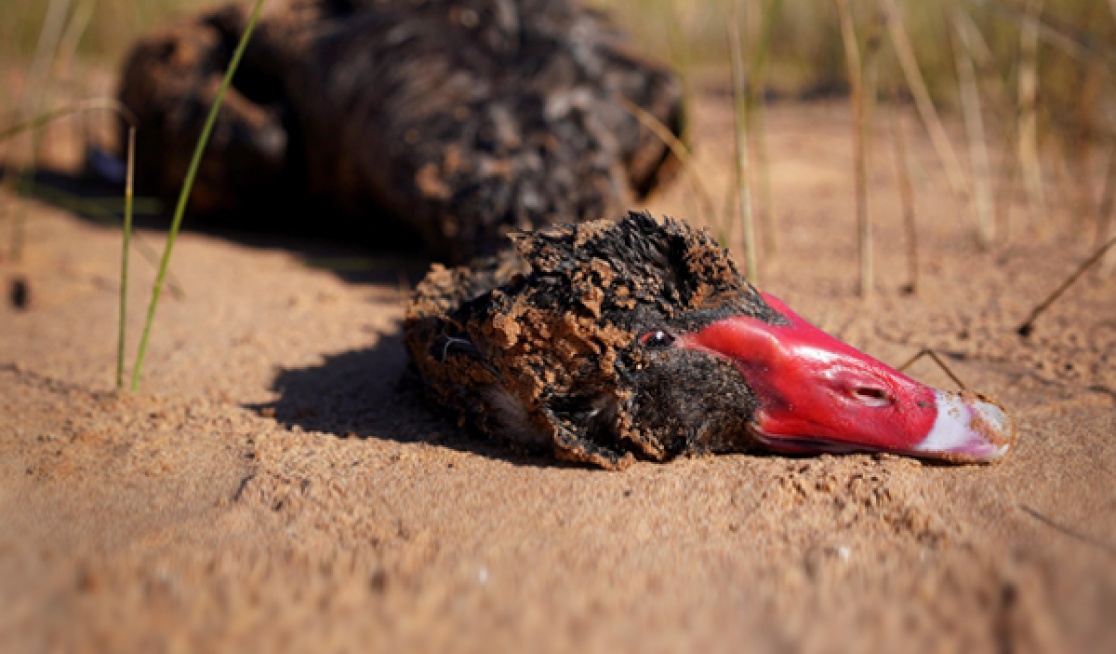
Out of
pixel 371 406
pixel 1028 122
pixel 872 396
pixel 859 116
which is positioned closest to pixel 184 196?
pixel 371 406

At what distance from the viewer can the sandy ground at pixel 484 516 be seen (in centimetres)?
118

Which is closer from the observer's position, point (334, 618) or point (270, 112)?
point (334, 618)

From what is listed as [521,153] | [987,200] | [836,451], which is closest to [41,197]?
[521,153]

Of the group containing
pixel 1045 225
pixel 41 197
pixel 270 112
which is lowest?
pixel 1045 225

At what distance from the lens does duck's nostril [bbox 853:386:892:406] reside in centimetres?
176

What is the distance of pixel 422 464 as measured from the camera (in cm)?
188

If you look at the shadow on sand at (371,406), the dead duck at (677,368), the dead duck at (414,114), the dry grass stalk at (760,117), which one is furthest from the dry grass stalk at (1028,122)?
the shadow on sand at (371,406)

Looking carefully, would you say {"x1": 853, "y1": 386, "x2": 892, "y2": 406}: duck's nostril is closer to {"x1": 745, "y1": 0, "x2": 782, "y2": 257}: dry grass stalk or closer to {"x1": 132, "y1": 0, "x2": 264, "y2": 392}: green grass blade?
{"x1": 745, "y1": 0, "x2": 782, "y2": 257}: dry grass stalk

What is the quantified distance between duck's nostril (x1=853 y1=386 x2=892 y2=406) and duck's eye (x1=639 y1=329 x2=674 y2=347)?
40 centimetres

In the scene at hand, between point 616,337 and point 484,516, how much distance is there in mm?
450

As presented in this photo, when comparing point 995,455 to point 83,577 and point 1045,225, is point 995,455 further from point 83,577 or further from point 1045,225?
point 1045,225

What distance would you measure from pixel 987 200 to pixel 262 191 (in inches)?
144

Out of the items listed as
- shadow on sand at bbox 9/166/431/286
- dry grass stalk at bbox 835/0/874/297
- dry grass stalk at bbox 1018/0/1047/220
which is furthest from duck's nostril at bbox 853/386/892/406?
dry grass stalk at bbox 1018/0/1047/220

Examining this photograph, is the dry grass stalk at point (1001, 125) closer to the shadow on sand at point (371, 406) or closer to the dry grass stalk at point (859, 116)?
the dry grass stalk at point (859, 116)
